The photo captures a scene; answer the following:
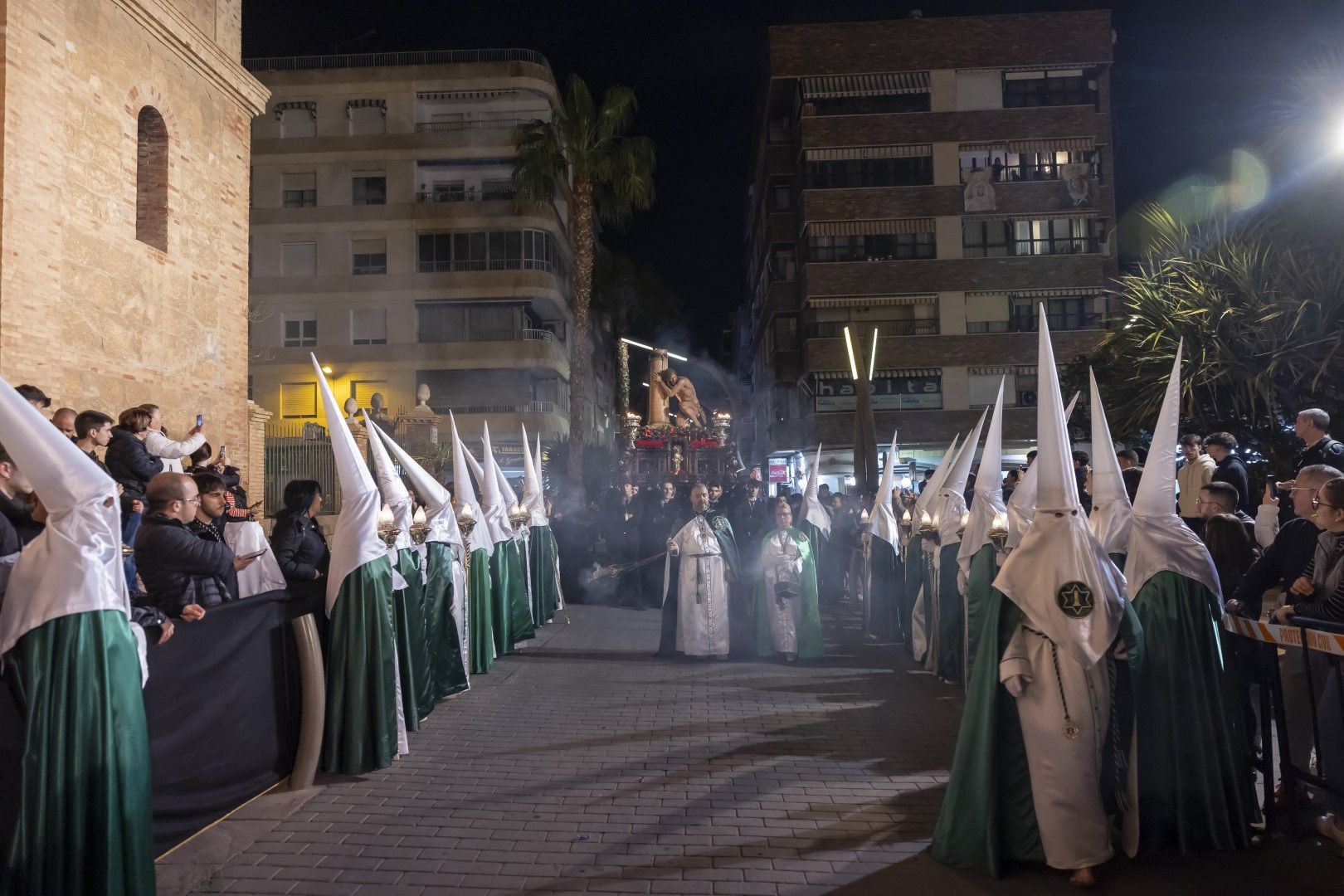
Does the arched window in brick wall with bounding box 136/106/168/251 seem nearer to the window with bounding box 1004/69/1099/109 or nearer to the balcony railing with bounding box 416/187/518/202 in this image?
the balcony railing with bounding box 416/187/518/202

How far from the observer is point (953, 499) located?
10.1 meters

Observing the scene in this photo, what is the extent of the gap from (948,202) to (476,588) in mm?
30461

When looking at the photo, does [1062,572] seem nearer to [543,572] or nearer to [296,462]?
[543,572]

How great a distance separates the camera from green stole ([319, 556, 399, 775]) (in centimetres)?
666

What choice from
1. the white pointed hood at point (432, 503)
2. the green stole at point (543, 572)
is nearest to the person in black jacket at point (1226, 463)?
the white pointed hood at point (432, 503)

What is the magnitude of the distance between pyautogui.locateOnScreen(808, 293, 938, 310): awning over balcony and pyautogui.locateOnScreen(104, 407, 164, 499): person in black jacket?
29482 millimetres

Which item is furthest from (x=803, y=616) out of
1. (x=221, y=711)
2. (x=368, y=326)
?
(x=368, y=326)

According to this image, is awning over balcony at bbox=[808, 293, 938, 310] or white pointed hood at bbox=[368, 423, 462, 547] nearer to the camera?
white pointed hood at bbox=[368, 423, 462, 547]

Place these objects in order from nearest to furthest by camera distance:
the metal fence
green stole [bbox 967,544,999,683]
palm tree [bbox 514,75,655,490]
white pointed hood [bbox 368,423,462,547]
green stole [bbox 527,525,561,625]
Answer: green stole [bbox 967,544,999,683]
white pointed hood [bbox 368,423,462,547]
green stole [bbox 527,525,561,625]
the metal fence
palm tree [bbox 514,75,655,490]

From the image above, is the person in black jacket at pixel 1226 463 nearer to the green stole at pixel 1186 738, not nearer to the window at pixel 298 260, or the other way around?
the green stole at pixel 1186 738

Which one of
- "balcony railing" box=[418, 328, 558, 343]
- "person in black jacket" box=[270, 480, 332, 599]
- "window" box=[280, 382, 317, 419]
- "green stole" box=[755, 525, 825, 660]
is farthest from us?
"balcony railing" box=[418, 328, 558, 343]

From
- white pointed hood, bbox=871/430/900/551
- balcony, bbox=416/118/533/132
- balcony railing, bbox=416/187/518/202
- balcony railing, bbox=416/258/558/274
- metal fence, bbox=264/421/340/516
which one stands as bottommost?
white pointed hood, bbox=871/430/900/551

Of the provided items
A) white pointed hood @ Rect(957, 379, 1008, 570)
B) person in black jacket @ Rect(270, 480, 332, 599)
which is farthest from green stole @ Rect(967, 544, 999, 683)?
person in black jacket @ Rect(270, 480, 332, 599)

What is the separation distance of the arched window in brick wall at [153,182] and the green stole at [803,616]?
1110cm
